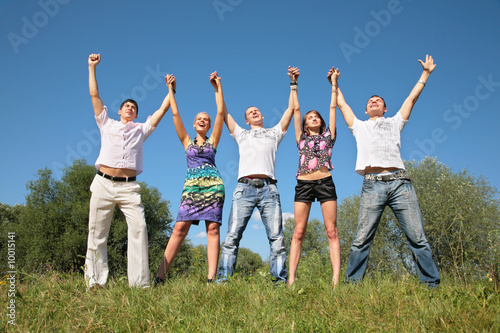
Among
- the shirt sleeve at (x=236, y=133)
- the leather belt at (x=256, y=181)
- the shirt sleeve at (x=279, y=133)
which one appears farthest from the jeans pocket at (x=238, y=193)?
the shirt sleeve at (x=279, y=133)

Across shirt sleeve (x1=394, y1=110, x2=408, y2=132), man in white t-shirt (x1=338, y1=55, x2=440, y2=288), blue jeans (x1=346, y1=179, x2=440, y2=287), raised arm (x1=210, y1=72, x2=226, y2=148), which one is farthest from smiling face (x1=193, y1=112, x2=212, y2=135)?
shirt sleeve (x1=394, y1=110, x2=408, y2=132)

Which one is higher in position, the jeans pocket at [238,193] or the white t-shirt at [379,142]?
the white t-shirt at [379,142]

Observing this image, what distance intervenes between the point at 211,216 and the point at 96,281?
190 cm

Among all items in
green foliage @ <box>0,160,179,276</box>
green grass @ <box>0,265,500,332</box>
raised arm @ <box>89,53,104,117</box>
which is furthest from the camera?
green foliage @ <box>0,160,179,276</box>

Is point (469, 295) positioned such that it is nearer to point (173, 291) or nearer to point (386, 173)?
point (386, 173)

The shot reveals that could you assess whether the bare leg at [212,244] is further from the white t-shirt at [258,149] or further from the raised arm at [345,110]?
the raised arm at [345,110]

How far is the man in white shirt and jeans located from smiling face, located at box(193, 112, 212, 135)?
39.1 inches

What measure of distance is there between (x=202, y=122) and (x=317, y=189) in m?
2.34

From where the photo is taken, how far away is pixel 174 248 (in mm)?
A: 5664

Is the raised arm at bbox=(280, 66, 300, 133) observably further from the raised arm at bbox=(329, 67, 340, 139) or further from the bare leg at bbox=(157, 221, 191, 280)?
the bare leg at bbox=(157, 221, 191, 280)

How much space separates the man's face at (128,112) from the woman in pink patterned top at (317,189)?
113 inches

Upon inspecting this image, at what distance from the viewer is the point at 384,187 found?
206 inches

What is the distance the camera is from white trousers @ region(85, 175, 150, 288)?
520 centimetres

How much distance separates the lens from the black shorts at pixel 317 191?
541 centimetres
